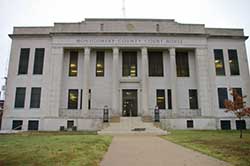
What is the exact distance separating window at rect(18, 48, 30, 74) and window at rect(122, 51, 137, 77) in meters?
13.7

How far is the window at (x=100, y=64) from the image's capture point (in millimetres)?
30031

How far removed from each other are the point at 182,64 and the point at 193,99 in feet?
17.5

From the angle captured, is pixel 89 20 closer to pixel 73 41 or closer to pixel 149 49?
pixel 73 41

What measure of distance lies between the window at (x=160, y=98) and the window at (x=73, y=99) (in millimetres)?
11401

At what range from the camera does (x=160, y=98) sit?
29.4 m

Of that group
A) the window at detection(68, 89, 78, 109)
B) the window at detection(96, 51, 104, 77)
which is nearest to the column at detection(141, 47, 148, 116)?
the window at detection(96, 51, 104, 77)

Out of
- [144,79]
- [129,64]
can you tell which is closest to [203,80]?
[144,79]

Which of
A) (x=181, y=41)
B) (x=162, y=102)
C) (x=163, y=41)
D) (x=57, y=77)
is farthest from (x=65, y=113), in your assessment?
(x=181, y=41)

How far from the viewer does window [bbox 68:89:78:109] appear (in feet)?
94.6

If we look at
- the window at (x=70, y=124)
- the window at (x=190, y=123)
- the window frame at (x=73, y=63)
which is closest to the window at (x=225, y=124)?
the window at (x=190, y=123)

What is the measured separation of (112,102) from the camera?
1079 inches

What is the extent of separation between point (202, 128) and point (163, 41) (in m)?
12.7

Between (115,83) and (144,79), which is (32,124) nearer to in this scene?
(115,83)

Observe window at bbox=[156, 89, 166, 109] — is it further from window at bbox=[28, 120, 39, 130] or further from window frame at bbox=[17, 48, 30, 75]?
window frame at bbox=[17, 48, 30, 75]
